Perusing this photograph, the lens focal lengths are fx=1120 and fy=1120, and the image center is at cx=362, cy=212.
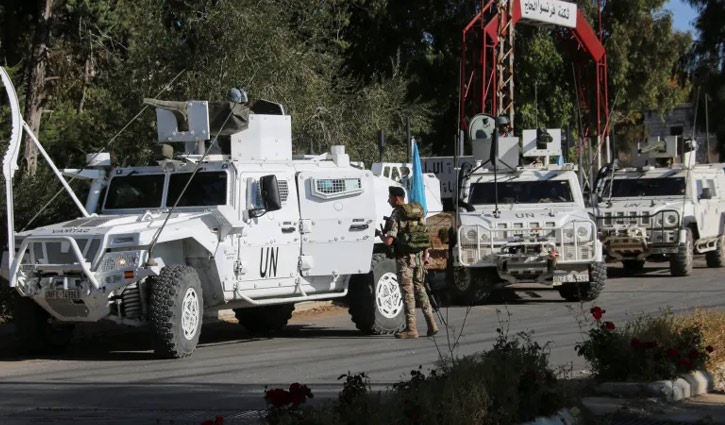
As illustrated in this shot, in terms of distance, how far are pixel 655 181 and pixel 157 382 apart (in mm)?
14115

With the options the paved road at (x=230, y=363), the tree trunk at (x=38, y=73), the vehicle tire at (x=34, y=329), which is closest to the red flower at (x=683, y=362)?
the paved road at (x=230, y=363)

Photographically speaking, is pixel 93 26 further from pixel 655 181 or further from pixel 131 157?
pixel 655 181

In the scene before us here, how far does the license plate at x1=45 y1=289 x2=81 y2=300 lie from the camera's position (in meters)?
11.4

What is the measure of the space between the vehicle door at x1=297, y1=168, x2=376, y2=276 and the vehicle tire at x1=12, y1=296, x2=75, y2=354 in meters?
2.92

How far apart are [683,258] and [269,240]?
1091 centimetres

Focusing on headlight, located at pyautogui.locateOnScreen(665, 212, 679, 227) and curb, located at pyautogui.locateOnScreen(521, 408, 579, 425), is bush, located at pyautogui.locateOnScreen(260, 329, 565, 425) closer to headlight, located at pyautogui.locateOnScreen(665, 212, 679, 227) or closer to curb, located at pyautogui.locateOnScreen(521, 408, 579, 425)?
curb, located at pyautogui.locateOnScreen(521, 408, 579, 425)

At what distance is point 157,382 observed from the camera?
10164 mm

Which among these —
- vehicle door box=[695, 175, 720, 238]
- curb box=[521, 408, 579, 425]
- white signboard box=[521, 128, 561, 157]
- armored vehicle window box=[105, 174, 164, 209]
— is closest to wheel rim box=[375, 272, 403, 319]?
armored vehicle window box=[105, 174, 164, 209]

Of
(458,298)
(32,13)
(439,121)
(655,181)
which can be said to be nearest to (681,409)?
(458,298)

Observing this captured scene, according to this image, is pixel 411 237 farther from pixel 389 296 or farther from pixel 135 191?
pixel 135 191

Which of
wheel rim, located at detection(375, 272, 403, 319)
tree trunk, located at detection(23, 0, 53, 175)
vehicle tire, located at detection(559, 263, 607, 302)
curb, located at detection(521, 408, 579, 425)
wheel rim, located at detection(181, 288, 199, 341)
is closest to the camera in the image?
curb, located at detection(521, 408, 579, 425)

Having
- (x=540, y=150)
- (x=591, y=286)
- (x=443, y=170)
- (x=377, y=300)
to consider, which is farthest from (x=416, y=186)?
(x=443, y=170)

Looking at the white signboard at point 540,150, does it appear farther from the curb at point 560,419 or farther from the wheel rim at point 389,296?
the curb at point 560,419

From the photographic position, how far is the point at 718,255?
2336 centimetres
